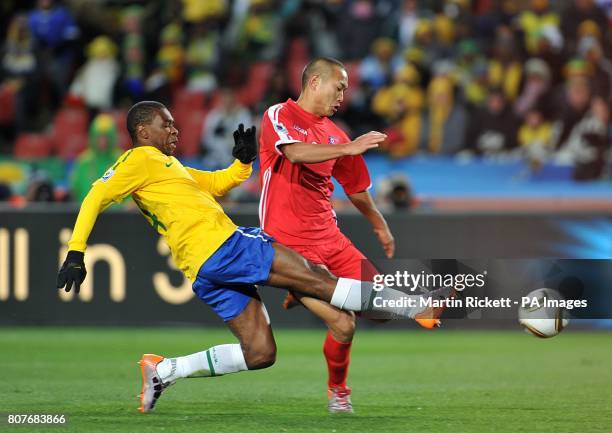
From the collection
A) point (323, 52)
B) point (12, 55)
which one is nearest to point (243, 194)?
point (323, 52)

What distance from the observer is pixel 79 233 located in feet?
22.5

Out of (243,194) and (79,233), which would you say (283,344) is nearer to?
(243,194)

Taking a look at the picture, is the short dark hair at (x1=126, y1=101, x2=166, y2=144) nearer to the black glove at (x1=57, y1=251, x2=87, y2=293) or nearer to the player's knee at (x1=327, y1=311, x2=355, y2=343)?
the black glove at (x1=57, y1=251, x2=87, y2=293)

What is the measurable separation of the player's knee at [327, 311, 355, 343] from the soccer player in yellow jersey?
11.2 inches

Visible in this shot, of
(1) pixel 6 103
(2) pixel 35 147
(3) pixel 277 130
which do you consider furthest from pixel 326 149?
(1) pixel 6 103

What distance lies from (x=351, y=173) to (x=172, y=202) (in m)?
1.40

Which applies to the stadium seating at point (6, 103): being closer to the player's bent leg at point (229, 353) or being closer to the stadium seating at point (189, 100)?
the stadium seating at point (189, 100)

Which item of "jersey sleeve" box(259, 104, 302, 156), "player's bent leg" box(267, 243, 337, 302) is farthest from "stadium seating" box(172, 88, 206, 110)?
"player's bent leg" box(267, 243, 337, 302)

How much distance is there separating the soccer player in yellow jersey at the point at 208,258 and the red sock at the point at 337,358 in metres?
0.45

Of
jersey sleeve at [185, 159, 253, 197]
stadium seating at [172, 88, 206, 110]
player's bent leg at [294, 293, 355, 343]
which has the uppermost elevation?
stadium seating at [172, 88, 206, 110]

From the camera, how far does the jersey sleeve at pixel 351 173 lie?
803 centimetres

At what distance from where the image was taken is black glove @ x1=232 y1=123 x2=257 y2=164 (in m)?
7.64

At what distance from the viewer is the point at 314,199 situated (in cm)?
767

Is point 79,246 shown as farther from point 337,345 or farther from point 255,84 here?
point 255,84
